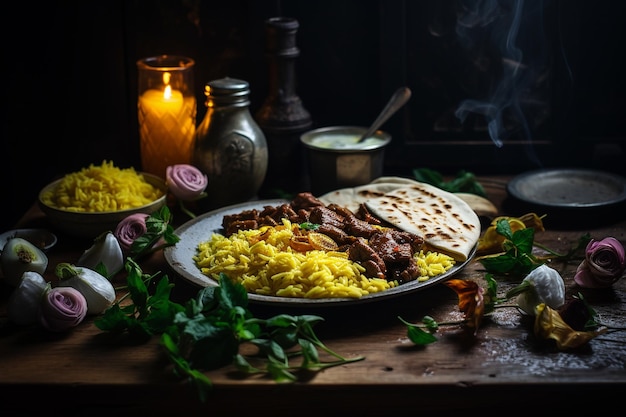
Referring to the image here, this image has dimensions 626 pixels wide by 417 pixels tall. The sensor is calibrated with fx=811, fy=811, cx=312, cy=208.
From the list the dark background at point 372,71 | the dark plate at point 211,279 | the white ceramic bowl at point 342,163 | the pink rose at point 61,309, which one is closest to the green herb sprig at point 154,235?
the dark plate at point 211,279

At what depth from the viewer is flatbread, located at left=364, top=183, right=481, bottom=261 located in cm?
262

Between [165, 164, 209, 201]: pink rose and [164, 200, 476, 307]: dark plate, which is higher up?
[165, 164, 209, 201]: pink rose

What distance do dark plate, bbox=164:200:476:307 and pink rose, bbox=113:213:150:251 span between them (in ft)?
0.42

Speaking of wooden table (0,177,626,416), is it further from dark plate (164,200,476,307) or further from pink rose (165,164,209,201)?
pink rose (165,164,209,201)

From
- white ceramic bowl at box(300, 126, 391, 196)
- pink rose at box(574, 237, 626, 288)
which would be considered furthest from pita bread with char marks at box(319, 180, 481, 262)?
pink rose at box(574, 237, 626, 288)

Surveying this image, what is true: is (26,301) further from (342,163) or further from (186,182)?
(342,163)

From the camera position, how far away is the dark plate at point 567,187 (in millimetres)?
3213

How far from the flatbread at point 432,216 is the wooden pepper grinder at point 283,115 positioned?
57 cm

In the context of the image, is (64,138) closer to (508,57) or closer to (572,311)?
(508,57)

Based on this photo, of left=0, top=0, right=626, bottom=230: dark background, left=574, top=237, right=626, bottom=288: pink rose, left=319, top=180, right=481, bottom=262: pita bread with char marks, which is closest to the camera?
left=574, top=237, right=626, bottom=288: pink rose

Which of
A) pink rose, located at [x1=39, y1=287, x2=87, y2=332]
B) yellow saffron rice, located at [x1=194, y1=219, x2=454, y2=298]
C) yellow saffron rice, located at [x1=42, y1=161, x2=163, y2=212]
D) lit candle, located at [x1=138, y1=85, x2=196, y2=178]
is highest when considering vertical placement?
lit candle, located at [x1=138, y1=85, x2=196, y2=178]

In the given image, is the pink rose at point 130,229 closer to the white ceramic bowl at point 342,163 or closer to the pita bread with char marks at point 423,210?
the pita bread with char marks at point 423,210

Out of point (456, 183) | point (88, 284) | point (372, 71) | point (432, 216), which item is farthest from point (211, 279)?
point (372, 71)

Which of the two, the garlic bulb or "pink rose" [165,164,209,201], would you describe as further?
"pink rose" [165,164,209,201]
